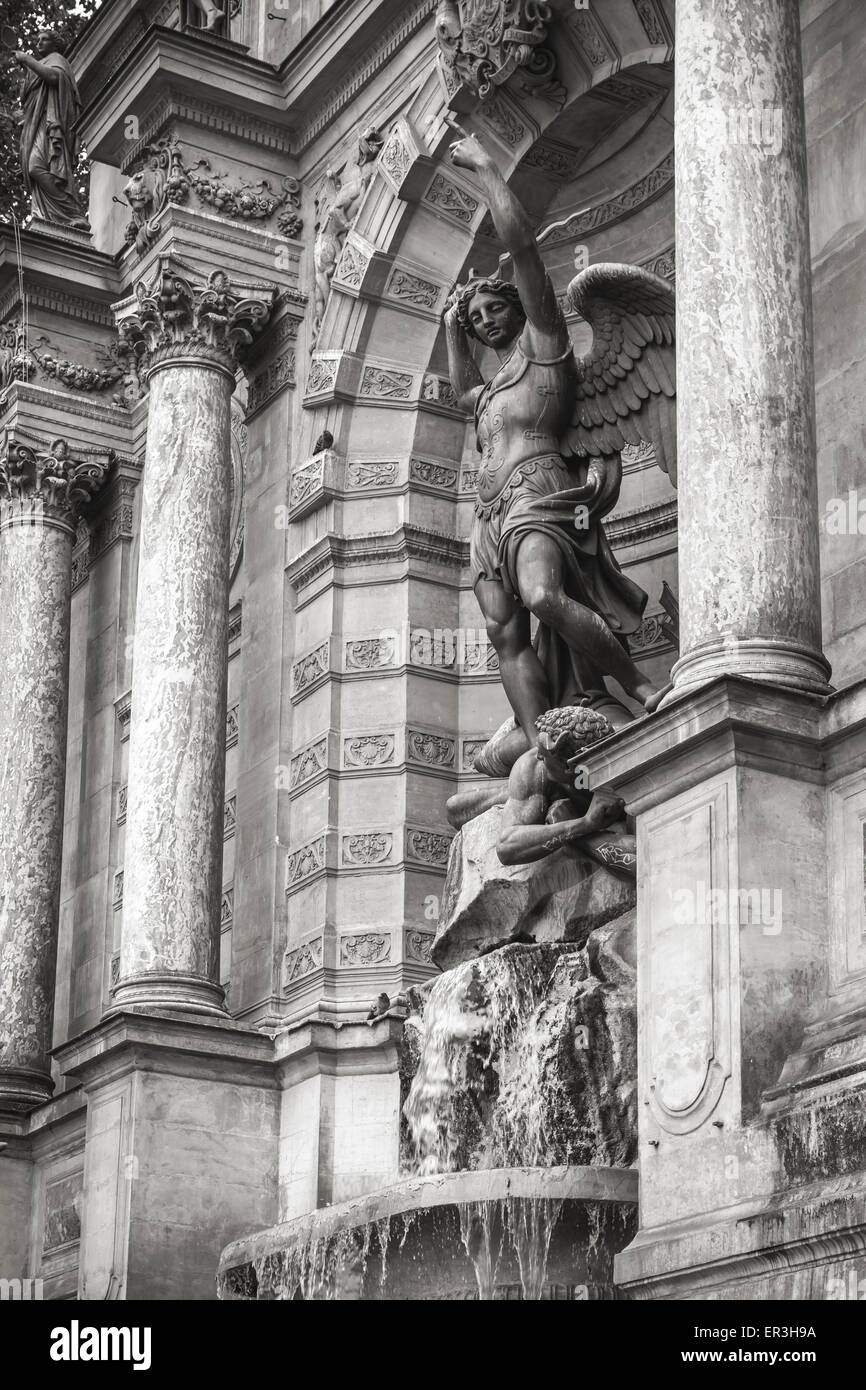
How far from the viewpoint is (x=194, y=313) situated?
18.1m

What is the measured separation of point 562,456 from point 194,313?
14.5ft

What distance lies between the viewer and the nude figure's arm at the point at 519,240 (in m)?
14.6

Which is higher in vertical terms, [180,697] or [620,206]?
[620,206]

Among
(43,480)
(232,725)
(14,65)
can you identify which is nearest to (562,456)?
(232,725)

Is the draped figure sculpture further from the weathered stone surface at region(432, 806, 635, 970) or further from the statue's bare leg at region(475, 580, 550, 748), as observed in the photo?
the weathered stone surface at region(432, 806, 635, 970)

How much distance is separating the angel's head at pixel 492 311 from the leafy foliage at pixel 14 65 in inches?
526

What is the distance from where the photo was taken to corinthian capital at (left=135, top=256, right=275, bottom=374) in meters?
18.0

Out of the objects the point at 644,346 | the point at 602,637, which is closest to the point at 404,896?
the point at 602,637

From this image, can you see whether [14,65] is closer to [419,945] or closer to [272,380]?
[272,380]

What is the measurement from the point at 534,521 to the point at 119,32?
950cm

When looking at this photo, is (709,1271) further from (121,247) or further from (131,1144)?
(121,247)

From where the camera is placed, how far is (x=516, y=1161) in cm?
1186

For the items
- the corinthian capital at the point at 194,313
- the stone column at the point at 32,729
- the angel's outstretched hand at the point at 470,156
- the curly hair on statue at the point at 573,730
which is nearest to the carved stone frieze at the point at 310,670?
the corinthian capital at the point at 194,313
